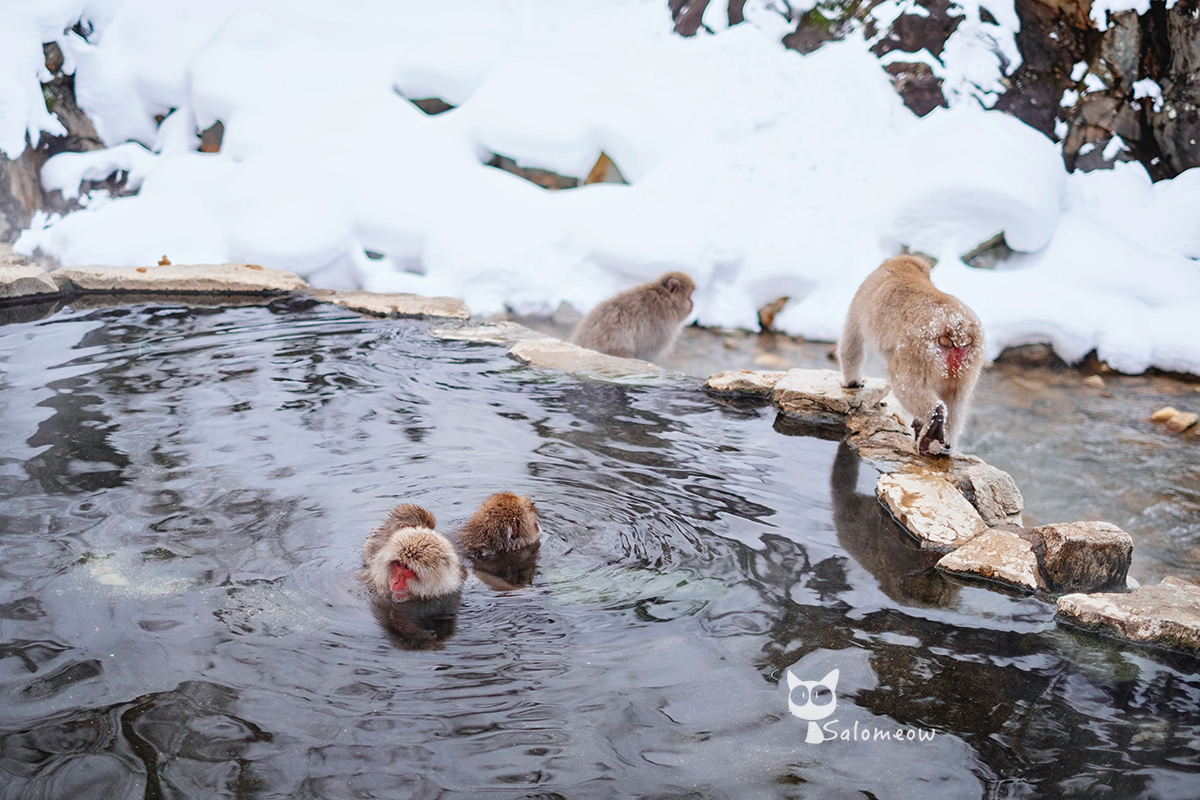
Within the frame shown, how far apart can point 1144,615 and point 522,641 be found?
1.79 meters

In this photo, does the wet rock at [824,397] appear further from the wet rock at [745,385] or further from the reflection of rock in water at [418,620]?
the reflection of rock in water at [418,620]

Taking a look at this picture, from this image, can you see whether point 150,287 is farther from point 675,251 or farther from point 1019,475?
point 1019,475

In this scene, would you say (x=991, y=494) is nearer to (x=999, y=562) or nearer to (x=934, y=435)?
(x=934, y=435)

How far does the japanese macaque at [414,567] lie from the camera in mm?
2400

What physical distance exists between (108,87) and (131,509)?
27.7 feet

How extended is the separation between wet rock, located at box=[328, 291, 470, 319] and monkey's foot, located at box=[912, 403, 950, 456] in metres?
3.78

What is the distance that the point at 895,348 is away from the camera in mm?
3834

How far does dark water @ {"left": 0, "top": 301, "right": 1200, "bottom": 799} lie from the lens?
184 cm

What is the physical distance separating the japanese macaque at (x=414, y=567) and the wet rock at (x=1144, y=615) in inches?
73.0

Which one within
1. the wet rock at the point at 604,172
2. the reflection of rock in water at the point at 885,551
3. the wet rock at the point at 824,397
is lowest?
the reflection of rock in water at the point at 885,551

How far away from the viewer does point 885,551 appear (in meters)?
3.03

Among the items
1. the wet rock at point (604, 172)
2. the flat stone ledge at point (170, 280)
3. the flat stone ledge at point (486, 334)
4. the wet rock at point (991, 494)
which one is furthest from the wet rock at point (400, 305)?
the wet rock at point (991, 494)

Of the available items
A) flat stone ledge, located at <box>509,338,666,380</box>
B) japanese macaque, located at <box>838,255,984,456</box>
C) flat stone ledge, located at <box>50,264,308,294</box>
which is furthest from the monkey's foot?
flat stone ledge, located at <box>50,264,308,294</box>

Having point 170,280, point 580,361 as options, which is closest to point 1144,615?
point 580,361
